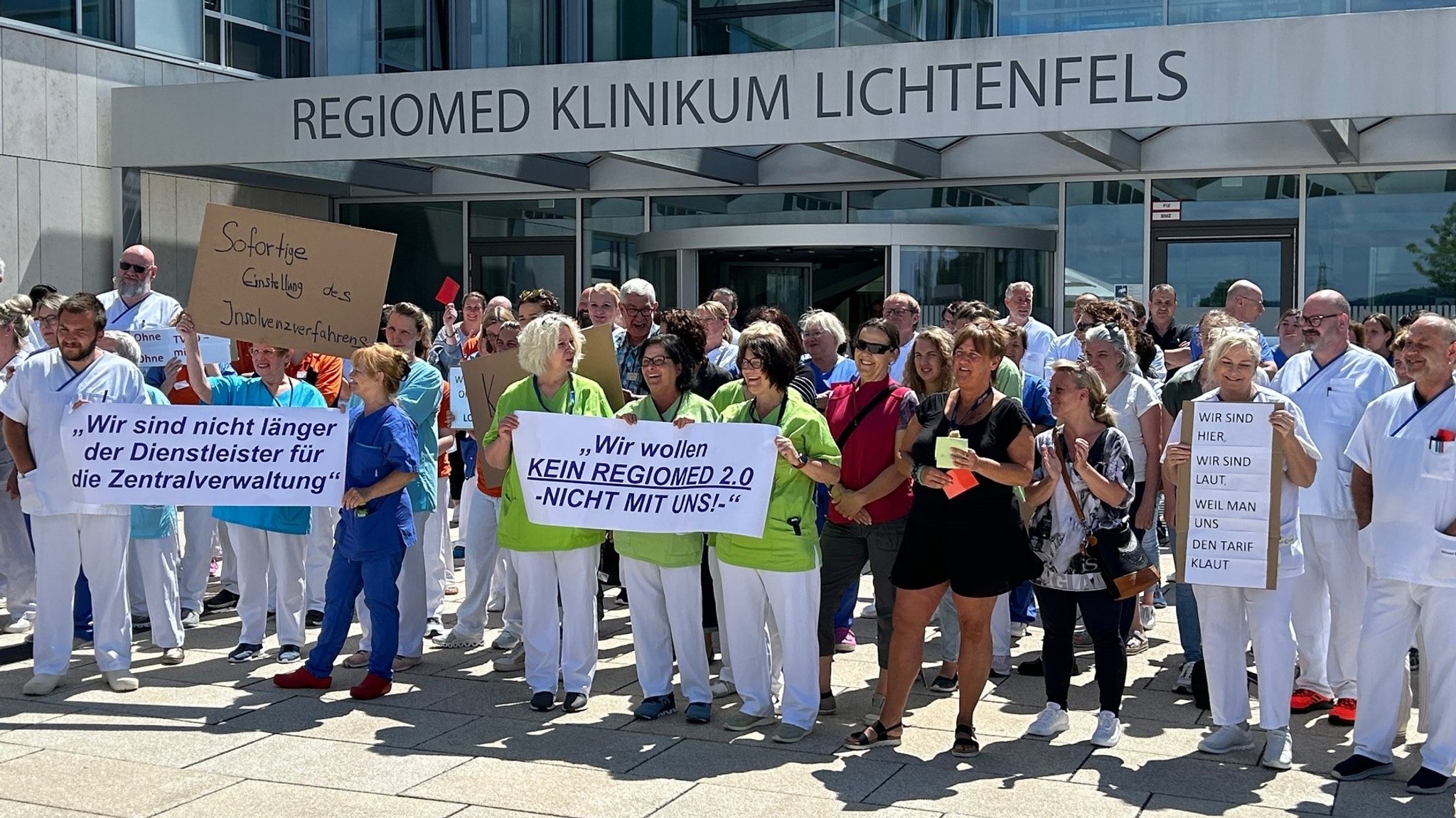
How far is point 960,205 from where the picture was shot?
53.2 ft

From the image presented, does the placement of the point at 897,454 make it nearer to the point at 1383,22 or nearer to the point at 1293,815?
the point at 1293,815

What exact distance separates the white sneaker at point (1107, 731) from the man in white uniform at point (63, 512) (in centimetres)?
458

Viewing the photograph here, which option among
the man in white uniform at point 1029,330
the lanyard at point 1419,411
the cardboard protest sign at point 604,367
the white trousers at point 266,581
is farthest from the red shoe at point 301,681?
the man in white uniform at point 1029,330

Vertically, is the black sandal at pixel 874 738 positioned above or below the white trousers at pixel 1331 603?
below

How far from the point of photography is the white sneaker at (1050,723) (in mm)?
6465

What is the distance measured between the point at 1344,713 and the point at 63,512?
6156 mm

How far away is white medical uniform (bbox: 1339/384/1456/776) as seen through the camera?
18.8 feet

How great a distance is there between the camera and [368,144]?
13.9m

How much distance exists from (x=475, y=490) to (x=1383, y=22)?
726 cm

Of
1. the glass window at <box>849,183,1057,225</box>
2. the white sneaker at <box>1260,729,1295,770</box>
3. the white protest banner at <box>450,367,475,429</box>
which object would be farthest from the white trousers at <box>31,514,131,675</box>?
the glass window at <box>849,183,1057,225</box>

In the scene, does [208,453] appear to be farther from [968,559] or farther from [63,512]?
[968,559]

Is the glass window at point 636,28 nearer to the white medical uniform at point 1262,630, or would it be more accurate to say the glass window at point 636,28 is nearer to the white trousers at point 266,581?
the white trousers at point 266,581

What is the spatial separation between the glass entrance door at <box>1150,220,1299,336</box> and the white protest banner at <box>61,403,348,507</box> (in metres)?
10.2

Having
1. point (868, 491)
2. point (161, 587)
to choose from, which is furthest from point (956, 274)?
point (161, 587)
